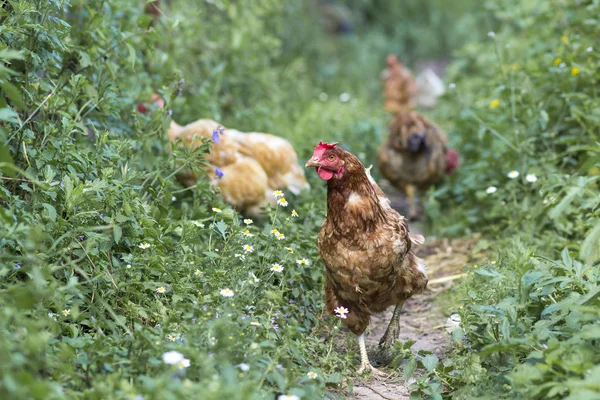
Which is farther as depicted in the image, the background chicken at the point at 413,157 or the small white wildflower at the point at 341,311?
the background chicken at the point at 413,157

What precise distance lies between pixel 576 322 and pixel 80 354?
6.90 ft

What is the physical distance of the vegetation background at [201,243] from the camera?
2.81m

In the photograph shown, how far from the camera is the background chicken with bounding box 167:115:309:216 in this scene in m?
5.07

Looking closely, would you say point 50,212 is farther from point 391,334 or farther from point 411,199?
point 411,199

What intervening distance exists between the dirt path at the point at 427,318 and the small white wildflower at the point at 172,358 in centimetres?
111

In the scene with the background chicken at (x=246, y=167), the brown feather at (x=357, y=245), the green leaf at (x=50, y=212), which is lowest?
the green leaf at (x=50, y=212)

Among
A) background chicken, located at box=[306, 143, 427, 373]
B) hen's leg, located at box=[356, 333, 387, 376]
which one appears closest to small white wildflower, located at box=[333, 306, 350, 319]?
background chicken, located at box=[306, 143, 427, 373]

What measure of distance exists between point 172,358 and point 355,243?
1370 millimetres

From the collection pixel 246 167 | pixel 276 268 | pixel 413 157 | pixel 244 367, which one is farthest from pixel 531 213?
pixel 244 367

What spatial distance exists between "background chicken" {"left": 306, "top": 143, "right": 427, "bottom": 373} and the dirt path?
218 millimetres

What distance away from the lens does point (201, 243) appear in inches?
166

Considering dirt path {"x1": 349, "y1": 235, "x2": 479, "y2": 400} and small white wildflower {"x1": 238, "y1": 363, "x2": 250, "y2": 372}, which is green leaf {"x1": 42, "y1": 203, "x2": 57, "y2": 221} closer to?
small white wildflower {"x1": 238, "y1": 363, "x2": 250, "y2": 372}

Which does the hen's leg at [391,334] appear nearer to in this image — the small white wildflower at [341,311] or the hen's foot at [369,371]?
the hen's foot at [369,371]

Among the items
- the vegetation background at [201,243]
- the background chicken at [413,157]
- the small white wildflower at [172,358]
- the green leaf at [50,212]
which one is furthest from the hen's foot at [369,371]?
the background chicken at [413,157]
